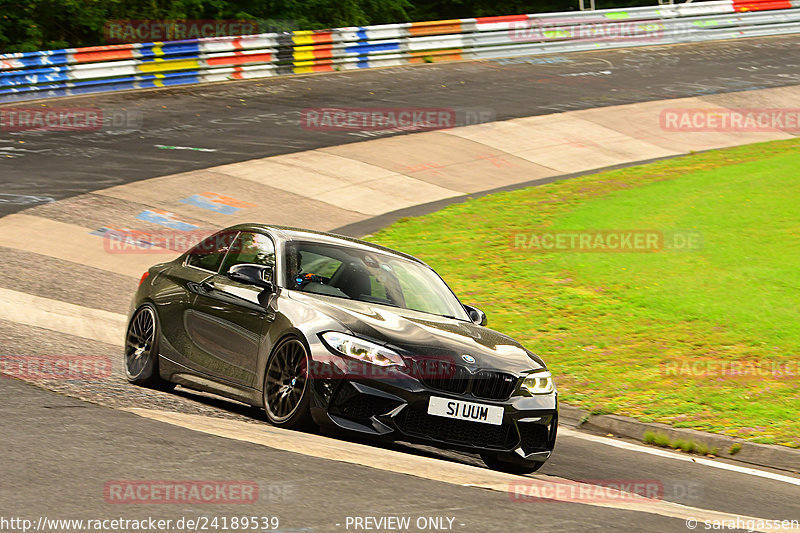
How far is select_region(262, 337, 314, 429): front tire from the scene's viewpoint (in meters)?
7.30

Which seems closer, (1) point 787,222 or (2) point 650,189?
(1) point 787,222

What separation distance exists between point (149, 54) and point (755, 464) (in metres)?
22.4

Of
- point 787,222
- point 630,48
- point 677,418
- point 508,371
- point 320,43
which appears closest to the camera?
point 508,371

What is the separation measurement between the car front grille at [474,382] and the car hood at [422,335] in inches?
2.4

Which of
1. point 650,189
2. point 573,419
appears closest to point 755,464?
point 573,419

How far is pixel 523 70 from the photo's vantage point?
106 ft

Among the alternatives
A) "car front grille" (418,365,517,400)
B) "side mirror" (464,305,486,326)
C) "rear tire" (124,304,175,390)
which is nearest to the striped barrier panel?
"rear tire" (124,304,175,390)

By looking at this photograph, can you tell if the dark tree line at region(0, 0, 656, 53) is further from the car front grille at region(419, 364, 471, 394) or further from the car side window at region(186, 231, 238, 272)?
the car front grille at region(419, 364, 471, 394)

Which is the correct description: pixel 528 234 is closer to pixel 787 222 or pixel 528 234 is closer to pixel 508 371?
pixel 787 222

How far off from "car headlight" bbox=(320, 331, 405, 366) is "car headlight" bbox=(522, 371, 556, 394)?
1.01m

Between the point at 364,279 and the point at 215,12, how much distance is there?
3222 cm

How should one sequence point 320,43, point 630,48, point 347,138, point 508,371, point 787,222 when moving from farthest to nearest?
point 630,48
point 320,43
point 347,138
point 787,222
point 508,371

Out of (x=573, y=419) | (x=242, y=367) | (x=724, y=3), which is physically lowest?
(x=573, y=419)

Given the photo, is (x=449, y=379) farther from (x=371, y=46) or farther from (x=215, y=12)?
(x=215, y=12)
